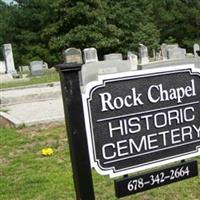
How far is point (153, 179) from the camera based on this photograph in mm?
2604

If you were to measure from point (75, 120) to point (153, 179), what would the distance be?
585 mm

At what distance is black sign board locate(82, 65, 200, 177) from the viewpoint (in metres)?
2.44

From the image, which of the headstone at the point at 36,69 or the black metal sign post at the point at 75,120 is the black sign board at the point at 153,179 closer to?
the black metal sign post at the point at 75,120

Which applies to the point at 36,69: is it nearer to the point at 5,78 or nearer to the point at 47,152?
the point at 5,78

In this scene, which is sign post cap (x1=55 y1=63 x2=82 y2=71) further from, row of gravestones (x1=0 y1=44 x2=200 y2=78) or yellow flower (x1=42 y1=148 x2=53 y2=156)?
row of gravestones (x1=0 y1=44 x2=200 y2=78)

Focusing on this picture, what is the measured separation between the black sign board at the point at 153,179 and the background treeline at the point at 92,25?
1102 inches

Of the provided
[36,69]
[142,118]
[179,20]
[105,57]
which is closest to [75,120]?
[142,118]

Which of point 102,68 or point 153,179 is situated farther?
point 102,68

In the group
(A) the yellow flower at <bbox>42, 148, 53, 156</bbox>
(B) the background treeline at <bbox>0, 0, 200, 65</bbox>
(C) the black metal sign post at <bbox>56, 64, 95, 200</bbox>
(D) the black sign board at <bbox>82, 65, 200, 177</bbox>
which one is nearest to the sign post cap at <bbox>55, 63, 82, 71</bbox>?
(C) the black metal sign post at <bbox>56, 64, 95, 200</bbox>

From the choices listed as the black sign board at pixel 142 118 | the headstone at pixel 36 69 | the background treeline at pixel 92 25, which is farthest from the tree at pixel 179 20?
the black sign board at pixel 142 118

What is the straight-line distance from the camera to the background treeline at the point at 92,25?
31203mm

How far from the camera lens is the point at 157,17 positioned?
47531 millimetres

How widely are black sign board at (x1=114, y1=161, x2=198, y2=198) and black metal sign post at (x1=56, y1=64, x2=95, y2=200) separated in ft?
0.76

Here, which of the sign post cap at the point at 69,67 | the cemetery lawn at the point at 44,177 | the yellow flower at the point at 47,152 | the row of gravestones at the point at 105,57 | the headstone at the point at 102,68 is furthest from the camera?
the row of gravestones at the point at 105,57
